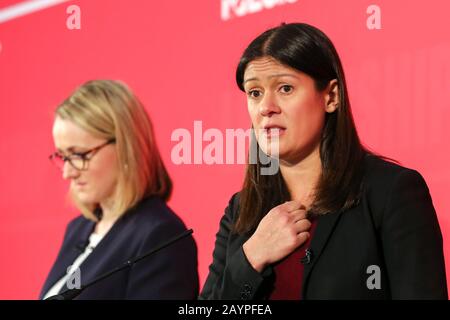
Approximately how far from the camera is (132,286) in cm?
219

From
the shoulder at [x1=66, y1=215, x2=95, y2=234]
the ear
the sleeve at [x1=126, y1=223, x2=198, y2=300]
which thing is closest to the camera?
the ear

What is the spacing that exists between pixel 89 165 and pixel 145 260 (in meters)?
0.36

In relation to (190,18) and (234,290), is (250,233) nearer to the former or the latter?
(234,290)

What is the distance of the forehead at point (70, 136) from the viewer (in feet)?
7.75

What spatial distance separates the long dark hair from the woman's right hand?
0.14 ft

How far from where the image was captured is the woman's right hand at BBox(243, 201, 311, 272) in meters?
1.75

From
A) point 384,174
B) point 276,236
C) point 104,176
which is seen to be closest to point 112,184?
point 104,176

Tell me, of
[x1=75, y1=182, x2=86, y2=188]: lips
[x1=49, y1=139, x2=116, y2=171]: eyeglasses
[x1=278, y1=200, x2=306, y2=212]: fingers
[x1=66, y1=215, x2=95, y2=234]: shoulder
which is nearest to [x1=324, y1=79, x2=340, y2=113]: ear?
[x1=278, y1=200, x2=306, y2=212]: fingers

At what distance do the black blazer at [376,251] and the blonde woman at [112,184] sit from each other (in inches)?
20.0

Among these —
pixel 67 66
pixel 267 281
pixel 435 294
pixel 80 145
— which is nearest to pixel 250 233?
pixel 267 281

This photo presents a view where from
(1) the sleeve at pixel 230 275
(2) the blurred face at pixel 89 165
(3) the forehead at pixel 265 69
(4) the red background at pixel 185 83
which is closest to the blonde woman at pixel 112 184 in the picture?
(2) the blurred face at pixel 89 165

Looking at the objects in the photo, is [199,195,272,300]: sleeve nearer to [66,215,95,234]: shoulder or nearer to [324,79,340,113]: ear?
[324,79,340,113]: ear

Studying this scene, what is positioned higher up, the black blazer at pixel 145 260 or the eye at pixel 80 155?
the eye at pixel 80 155

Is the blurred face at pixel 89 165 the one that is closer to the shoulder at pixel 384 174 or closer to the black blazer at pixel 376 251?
the black blazer at pixel 376 251
